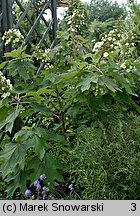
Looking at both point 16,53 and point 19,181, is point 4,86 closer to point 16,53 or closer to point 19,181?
point 16,53

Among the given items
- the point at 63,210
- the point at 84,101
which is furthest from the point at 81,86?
the point at 63,210

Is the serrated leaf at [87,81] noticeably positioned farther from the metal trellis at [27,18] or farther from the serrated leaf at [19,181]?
the metal trellis at [27,18]

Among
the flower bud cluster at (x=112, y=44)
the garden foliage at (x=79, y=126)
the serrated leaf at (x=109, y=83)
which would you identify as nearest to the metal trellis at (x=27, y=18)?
the garden foliage at (x=79, y=126)

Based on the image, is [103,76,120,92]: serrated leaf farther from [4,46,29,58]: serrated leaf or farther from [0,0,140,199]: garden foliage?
[4,46,29,58]: serrated leaf

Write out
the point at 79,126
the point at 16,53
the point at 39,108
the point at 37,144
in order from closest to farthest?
the point at 37,144, the point at 39,108, the point at 16,53, the point at 79,126

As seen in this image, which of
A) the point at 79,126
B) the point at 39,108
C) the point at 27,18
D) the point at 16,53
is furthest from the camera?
the point at 27,18

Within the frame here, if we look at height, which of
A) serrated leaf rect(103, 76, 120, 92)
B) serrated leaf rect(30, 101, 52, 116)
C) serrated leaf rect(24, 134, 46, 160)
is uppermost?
serrated leaf rect(103, 76, 120, 92)

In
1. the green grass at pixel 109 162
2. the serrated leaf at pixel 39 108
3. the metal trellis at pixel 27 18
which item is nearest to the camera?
the green grass at pixel 109 162

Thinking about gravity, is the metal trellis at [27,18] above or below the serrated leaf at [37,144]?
above

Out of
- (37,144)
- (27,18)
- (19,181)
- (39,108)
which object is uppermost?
(27,18)

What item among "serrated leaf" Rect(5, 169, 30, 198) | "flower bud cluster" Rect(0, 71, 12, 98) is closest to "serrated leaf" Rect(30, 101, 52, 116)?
"flower bud cluster" Rect(0, 71, 12, 98)

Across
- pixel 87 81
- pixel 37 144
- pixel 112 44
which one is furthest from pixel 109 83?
pixel 37 144

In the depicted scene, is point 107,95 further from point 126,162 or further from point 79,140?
point 126,162

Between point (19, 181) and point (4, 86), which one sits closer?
point (4, 86)
